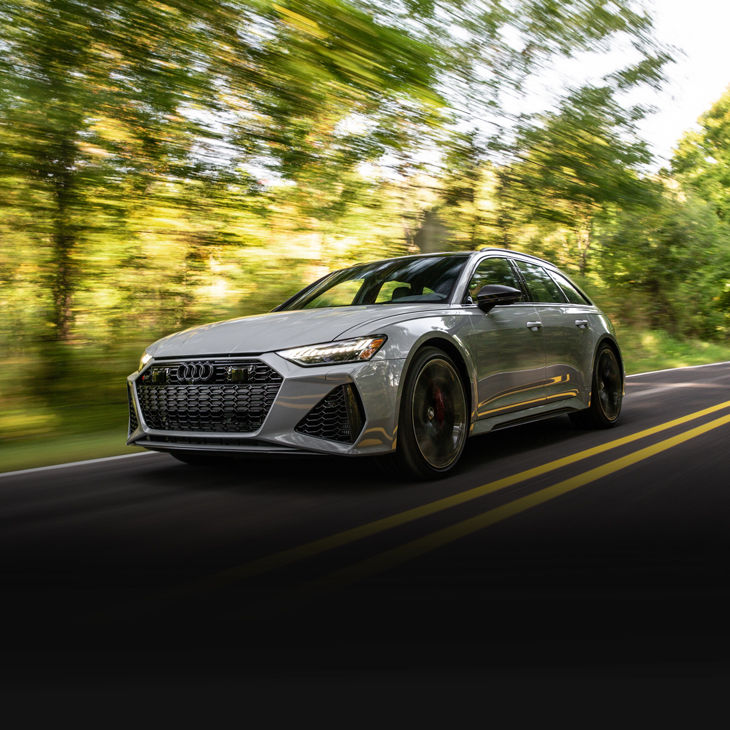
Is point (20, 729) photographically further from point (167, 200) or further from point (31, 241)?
point (167, 200)

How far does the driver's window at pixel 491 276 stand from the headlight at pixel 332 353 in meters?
1.34

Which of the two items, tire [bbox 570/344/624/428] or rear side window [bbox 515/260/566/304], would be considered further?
tire [bbox 570/344/624/428]

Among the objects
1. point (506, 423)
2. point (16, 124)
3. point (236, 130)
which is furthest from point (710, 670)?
point (236, 130)

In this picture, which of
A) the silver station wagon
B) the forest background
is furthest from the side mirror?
the forest background

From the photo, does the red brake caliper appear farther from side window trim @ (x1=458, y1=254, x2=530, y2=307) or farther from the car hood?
side window trim @ (x1=458, y1=254, x2=530, y2=307)

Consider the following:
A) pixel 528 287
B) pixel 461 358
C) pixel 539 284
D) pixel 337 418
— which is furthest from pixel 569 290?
pixel 337 418

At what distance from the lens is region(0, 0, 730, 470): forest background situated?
27.2 ft

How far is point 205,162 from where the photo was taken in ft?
32.9

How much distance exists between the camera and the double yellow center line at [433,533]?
345 cm

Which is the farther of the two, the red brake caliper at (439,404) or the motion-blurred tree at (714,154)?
the motion-blurred tree at (714,154)

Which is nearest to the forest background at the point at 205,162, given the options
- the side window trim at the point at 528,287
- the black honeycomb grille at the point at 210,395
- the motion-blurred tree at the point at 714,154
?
the black honeycomb grille at the point at 210,395

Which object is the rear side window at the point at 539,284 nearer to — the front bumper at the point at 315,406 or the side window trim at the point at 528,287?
the side window trim at the point at 528,287

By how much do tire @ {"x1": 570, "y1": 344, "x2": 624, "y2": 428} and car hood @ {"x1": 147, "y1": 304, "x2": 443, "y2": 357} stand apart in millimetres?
2512

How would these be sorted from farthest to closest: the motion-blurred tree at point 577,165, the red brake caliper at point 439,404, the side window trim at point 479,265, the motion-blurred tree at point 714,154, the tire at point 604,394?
the motion-blurred tree at point 714,154 < the motion-blurred tree at point 577,165 < the tire at point 604,394 < the side window trim at point 479,265 < the red brake caliper at point 439,404
